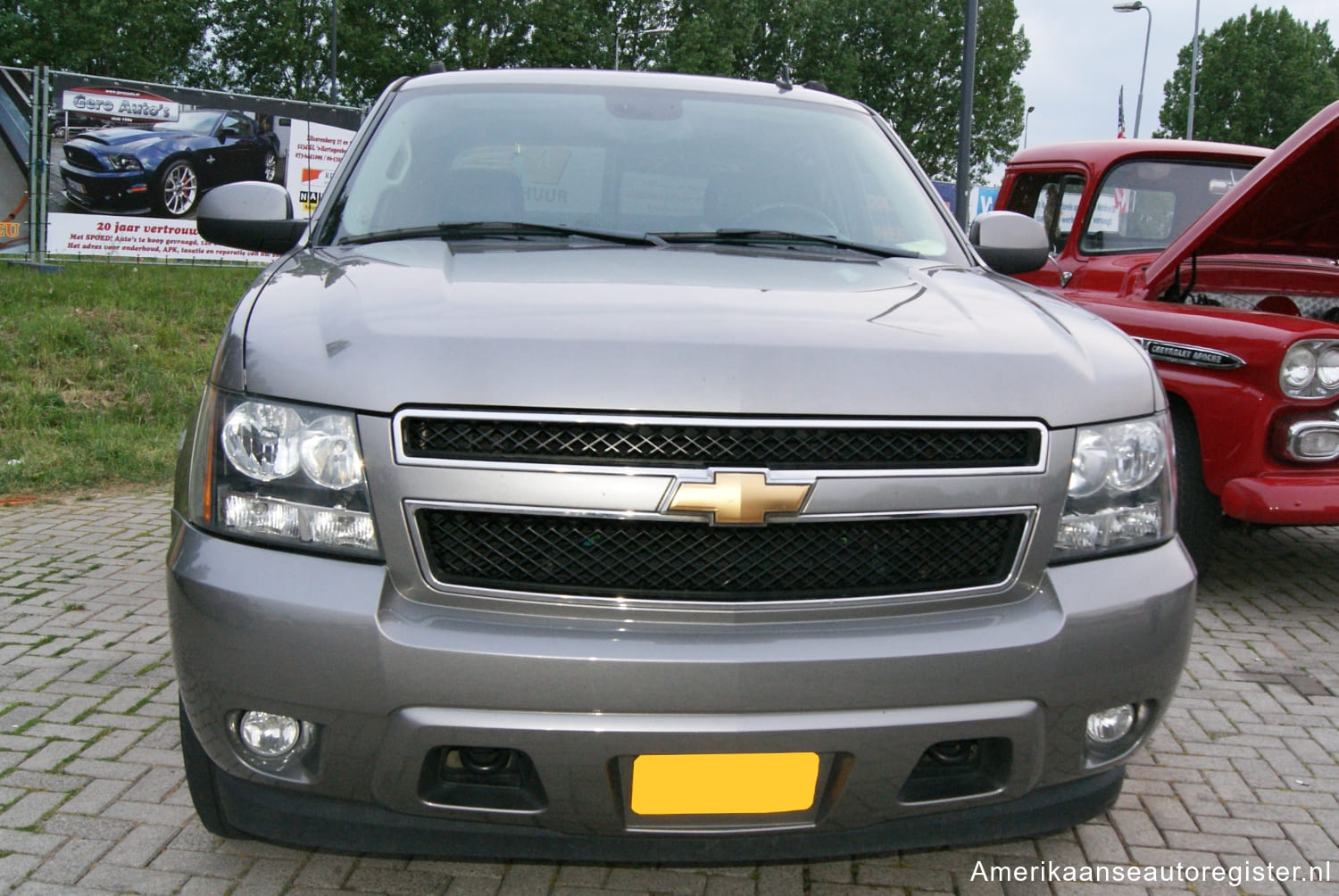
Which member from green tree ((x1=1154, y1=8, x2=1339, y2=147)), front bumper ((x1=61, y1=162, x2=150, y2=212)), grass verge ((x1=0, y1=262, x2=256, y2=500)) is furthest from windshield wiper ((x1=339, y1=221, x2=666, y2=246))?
green tree ((x1=1154, y1=8, x2=1339, y2=147))

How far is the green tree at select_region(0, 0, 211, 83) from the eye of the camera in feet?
128

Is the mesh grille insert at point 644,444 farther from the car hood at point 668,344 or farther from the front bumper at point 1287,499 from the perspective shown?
the front bumper at point 1287,499

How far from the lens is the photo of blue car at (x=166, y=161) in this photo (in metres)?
14.8

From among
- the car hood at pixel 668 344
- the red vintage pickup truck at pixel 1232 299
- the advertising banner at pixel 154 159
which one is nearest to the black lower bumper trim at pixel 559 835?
the car hood at pixel 668 344

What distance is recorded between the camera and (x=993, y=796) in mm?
2197

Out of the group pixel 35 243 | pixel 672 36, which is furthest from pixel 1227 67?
pixel 35 243

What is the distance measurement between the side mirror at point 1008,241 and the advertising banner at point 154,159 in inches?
417

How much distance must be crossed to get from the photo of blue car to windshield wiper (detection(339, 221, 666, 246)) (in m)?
13.1

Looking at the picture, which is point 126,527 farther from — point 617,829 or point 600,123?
point 617,829

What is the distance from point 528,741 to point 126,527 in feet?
14.4

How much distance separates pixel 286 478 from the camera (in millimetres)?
2180

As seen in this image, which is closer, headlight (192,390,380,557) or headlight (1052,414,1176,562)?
headlight (192,390,380,557)

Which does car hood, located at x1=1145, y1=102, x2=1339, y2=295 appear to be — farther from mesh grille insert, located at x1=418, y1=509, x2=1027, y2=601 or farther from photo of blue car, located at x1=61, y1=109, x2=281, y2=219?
photo of blue car, located at x1=61, y1=109, x2=281, y2=219

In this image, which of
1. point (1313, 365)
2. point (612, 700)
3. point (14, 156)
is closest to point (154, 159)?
point (14, 156)
